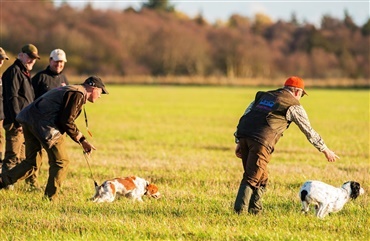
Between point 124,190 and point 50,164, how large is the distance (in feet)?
3.80

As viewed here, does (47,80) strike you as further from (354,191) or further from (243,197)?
(354,191)

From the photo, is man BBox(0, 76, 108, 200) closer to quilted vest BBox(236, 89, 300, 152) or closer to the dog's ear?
quilted vest BBox(236, 89, 300, 152)

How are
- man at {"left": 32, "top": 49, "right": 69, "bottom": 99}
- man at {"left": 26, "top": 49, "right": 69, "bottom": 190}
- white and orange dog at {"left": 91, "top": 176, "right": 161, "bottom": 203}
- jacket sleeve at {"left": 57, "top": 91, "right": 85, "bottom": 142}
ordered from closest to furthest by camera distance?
jacket sleeve at {"left": 57, "top": 91, "right": 85, "bottom": 142}
white and orange dog at {"left": 91, "top": 176, "right": 161, "bottom": 203}
man at {"left": 26, "top": 49, "right": 69, "bottom": 190}
man at {"left": 32, "top": 49, "right": 69, "bottom": 99}

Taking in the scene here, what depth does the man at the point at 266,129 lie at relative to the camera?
9.05m

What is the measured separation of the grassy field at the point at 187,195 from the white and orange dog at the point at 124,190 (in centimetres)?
18

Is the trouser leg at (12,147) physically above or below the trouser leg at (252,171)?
below

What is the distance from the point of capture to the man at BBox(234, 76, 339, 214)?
9047mm

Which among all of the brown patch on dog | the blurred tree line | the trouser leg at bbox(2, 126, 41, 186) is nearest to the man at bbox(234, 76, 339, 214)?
the brown patch on dog

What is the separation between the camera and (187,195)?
35.2 feet

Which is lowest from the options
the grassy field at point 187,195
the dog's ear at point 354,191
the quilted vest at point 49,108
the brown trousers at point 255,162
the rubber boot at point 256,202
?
the grassy field at point 187,195

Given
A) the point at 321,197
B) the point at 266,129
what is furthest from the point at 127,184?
the point at 321,197

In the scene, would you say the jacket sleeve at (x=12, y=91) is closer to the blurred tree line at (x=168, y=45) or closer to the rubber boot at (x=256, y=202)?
the rubber boot at (x=256, y=202)

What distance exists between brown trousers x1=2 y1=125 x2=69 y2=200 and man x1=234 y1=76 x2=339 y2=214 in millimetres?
2692

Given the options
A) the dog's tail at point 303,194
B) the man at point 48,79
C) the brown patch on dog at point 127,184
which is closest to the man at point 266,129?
the dog's tail at point 303,194
